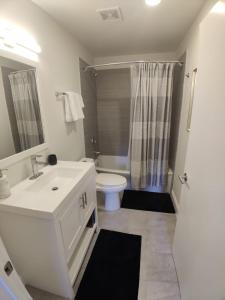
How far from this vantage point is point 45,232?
107 centimetres

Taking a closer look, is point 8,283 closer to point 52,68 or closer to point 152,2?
point 52,68

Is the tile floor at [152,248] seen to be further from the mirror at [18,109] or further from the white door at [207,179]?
the mirror at [18,109]

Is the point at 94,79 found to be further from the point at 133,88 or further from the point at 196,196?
the point at 196,196

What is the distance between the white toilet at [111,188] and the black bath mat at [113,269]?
0.44m

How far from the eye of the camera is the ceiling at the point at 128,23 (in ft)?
4.77

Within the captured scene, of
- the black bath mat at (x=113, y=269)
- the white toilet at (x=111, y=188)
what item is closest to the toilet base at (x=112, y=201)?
the white toilet at (x=111, y=188)

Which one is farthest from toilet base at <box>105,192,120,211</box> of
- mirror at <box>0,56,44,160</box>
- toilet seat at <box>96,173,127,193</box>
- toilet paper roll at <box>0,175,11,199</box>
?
toilet paper roll at <box>0,175,11,199</box>

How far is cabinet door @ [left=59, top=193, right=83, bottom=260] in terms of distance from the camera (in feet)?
3.80

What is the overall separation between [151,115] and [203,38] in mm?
1443

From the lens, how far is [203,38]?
0.99 meters

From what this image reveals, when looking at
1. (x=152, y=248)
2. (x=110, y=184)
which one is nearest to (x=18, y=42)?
(x=110, y=184)

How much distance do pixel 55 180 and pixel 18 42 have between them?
1.20 m

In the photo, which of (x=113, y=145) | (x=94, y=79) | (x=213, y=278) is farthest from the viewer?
(x=113, y=145)

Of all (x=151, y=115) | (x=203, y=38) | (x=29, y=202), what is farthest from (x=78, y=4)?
(x=29, y=202)
